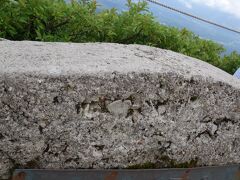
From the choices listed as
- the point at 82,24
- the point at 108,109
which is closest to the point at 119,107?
the point at 108,109

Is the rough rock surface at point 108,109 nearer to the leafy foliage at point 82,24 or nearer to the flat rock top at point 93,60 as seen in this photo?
the flat rock top at point 93,60

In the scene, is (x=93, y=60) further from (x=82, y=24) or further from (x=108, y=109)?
(x=82, y=24)

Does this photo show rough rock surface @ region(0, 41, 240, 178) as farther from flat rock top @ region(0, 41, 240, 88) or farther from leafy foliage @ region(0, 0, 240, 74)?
leafy foliage @ region(0, 0, 240, 74)

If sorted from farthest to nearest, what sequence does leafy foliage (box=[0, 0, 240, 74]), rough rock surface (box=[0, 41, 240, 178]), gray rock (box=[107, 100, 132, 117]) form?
leafy foliage (box=[0, 0, 240, 74]), gray rock (box=[107, 100, 132, 117]), rough rock surface (box=[0, 41, 240, 178])

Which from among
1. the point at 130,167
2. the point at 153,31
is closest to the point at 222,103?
the point at 130,167

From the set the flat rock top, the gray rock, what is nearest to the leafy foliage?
the flat rock top

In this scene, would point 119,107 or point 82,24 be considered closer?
point 119,107

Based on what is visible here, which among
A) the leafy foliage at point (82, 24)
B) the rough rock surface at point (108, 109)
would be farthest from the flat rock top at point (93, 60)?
the leafy foliage at point (82, 24)

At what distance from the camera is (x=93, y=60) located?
7.83 ft

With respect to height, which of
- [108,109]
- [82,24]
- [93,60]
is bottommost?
[108,109]

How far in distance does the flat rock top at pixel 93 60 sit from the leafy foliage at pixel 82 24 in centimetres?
62

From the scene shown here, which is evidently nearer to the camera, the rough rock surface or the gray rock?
the rough rock surface

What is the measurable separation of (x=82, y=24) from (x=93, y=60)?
108 cm

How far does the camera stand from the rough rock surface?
217cm
